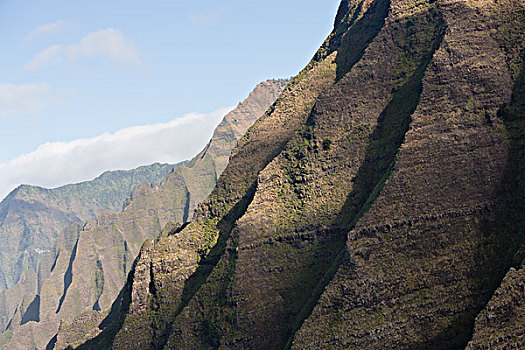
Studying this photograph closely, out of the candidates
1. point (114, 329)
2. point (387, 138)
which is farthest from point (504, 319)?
point (114, 329)

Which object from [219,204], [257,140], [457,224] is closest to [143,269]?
[219,204]

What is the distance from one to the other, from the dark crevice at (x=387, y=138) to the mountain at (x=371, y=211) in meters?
0.37

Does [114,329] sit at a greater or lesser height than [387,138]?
lesser

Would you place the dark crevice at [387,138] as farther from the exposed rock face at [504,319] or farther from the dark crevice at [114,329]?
the dark crevice at [114,329]

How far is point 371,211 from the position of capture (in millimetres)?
91188

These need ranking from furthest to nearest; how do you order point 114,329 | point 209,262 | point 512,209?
point 114,329 → point 209,262 → point 512,209

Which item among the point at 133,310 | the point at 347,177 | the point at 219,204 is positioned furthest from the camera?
the point at 219,204

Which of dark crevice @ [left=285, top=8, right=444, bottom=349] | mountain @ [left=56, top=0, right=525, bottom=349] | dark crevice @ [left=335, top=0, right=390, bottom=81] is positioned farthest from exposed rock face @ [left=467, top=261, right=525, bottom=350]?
dark crevice @ [left=335, top=0, right=390, bottom=81]

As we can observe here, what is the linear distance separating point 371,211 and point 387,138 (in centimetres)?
2090

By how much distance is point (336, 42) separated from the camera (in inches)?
5576

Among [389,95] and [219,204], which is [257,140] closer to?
[219,204]

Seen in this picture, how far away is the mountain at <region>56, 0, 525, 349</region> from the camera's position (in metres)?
84.4

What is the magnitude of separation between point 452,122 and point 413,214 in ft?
49.8

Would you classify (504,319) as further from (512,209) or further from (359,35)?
(359,35)
